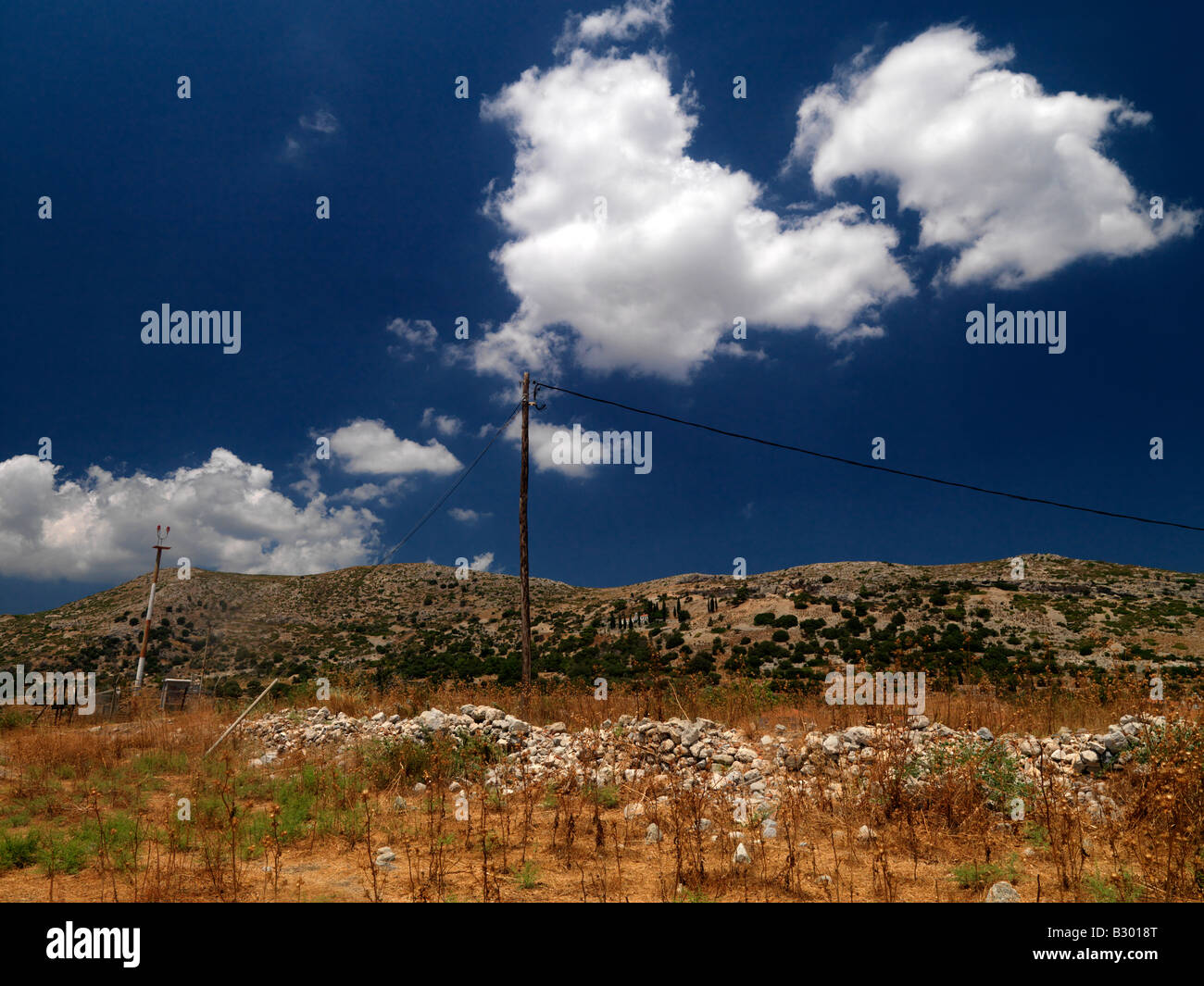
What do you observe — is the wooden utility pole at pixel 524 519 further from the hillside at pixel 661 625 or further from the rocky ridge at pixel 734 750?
the hillside at pixel 661 625

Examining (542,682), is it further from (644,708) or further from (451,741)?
(451,741)

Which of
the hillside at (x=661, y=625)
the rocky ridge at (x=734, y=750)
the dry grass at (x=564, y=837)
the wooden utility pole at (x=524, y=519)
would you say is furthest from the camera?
the hillside at (x=661, y=625)

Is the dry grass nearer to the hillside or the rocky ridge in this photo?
the rocky ridge

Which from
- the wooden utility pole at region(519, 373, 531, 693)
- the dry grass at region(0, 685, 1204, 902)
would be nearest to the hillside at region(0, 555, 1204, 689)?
the wooden utility pole at region(519, 373, 531, 693)

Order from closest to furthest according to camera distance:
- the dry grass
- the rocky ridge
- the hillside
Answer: the dry grass
the rocky ridge
the hillside

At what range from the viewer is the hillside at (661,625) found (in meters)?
34.8

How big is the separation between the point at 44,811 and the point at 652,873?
29.6 feet

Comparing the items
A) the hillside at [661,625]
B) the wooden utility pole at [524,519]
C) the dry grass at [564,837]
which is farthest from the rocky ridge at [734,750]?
the hillside at [661,625]

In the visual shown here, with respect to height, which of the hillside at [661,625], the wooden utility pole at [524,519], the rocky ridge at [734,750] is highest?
the wooden utility pole at [524,519]

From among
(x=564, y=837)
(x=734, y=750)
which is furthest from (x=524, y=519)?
(x=564, y=837)

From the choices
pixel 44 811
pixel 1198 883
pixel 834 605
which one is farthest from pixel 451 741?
pixel 834 605

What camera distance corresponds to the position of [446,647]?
155 ft

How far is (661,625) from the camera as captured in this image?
48125 mm

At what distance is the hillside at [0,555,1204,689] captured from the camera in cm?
3481
